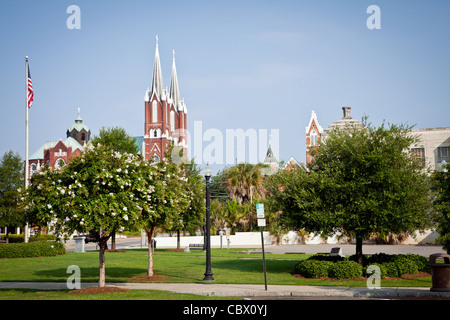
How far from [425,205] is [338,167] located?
4399 mm

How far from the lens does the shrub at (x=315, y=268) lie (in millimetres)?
22078

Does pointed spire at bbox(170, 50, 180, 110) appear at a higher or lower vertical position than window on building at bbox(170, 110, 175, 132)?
higher

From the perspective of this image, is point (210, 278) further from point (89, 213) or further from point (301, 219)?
point (89, 213)

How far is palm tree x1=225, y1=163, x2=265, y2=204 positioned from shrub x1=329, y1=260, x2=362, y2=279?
40.6m

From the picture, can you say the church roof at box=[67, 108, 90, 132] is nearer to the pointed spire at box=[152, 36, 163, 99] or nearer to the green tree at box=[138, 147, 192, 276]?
the pointed spire at box=[152, 36, 163, 99]

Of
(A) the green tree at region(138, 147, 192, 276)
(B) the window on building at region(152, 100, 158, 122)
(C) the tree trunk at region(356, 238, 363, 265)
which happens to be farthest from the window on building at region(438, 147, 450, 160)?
(B) the window on building at region(152, 100, 158, 122)

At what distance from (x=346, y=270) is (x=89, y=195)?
37.7 ft

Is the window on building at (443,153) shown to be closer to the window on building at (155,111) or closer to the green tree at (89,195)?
the green tree at (89,195)

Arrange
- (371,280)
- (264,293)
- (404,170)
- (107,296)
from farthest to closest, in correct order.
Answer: (404,170), (371,280), (264,293), (107,296)

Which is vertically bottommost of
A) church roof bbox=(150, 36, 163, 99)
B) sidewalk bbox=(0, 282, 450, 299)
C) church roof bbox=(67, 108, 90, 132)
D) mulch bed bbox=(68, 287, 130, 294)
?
sidewalk bbox=(0, 282, 450, 299)

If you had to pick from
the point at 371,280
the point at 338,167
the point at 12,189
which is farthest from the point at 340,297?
the point at 12,189

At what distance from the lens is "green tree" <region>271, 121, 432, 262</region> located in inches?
878

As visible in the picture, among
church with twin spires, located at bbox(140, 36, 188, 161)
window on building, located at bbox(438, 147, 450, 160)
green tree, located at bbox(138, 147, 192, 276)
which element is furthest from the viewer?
church with twin spires, located at bbox(140, 36, 188, 161)

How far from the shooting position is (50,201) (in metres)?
16.9
